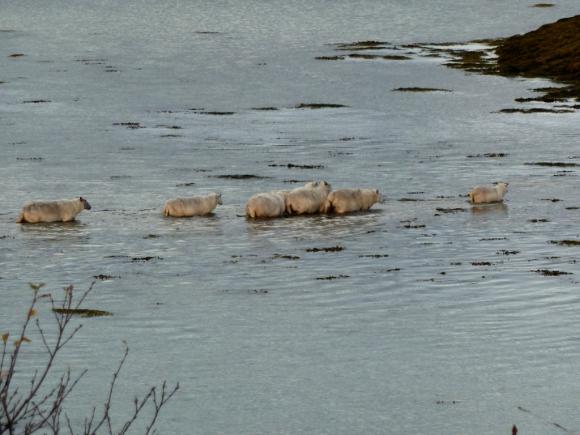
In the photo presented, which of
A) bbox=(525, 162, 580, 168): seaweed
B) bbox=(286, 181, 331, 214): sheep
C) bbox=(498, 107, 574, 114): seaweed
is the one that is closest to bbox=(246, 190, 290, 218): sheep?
bbox=(286, 181, 331, 214): sheep

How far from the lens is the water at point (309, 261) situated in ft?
37.9

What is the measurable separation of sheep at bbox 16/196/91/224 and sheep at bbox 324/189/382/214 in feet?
12.0

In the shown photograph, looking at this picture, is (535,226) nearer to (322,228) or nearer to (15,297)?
(322,228)

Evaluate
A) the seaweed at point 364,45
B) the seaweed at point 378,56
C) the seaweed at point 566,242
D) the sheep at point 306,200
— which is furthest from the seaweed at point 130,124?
the seaweed at point 364,45

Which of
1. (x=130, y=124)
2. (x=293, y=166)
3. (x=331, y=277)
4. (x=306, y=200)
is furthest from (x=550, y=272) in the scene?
(x=130, y=124)

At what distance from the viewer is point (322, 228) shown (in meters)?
20.3

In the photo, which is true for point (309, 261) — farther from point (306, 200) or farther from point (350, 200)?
point (350, 200)

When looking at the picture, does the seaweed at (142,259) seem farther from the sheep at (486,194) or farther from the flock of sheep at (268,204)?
the sheep at (486,194)

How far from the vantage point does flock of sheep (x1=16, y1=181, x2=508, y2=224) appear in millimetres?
20750

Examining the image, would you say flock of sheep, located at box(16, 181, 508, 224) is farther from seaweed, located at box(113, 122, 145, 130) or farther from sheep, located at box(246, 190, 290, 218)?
seaweed, located at box(113, 122, 145, 130)

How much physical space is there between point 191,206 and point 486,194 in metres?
4.90

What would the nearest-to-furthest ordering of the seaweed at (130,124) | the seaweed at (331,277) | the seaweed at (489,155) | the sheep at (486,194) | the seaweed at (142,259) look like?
the seaweed at (331,277) < the seaweed at (142,259) < the sheep at (486,194) < the seaweed at (489,155) < the seaweed at (130,124)

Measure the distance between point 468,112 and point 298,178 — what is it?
44.8 feet

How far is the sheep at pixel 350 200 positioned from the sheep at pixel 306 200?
4.6 inches
